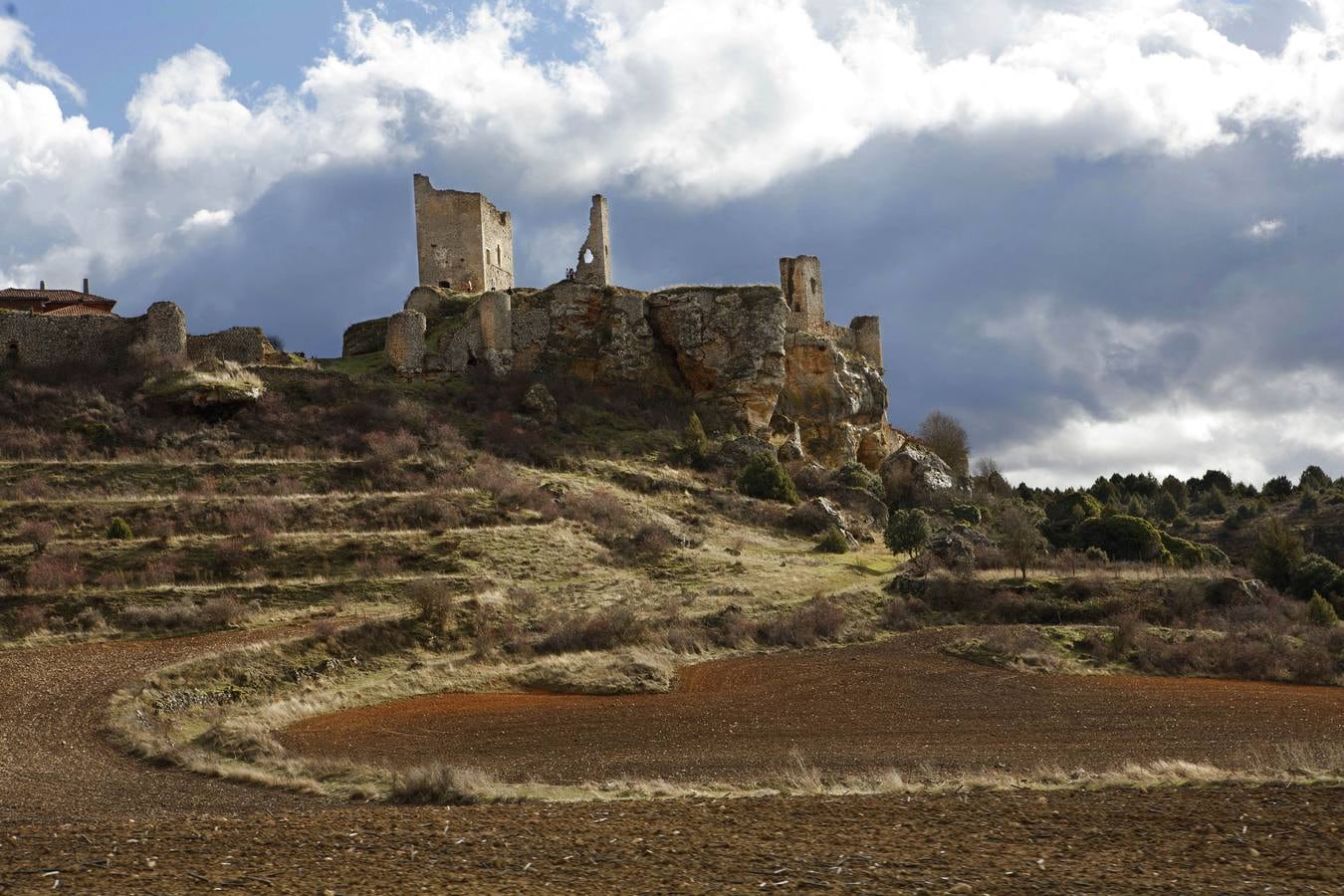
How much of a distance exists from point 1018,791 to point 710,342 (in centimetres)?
4358

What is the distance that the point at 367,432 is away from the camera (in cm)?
4734

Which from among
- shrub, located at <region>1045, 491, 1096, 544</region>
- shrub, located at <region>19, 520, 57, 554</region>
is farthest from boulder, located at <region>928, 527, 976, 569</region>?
shrub, located at <region>19, 520, 57, 554</region>

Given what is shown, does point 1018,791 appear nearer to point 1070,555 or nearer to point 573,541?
point 573,541

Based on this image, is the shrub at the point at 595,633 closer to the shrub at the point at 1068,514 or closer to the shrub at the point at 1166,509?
the shrub at the point at 1068,514

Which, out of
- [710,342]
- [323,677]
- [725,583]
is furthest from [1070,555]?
[323,677]

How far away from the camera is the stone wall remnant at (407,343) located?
175 feet

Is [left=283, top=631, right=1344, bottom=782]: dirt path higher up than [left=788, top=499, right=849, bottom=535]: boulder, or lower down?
lower down

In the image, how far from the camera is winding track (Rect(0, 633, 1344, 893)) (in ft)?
35.6

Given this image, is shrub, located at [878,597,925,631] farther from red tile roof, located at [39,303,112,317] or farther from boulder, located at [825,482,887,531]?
red tile roof, located at [39,303,112,317]

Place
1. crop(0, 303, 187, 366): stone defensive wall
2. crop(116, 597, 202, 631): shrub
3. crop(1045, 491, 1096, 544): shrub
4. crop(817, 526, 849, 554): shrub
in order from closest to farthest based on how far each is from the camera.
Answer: crop(116, 597, 202, 631): shrub < crop(817, 526, 849, 554): shrub < crop(1045, 491, 1096, 544): shrub < crop(0, 303, 187, 366): stone defensive wall

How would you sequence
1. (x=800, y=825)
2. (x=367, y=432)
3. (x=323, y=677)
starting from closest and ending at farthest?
(x=800, y=825)
(x=323, y=677)
(x=367, y=432)

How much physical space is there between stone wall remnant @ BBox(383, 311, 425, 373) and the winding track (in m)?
37.7

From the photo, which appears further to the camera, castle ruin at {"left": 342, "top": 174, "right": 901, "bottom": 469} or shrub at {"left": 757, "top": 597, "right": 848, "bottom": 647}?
castle ruin at {"left": 342, "top": 174, "right": 901, "bottom": 469}

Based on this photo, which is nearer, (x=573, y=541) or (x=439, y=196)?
(x=573, y=541)
